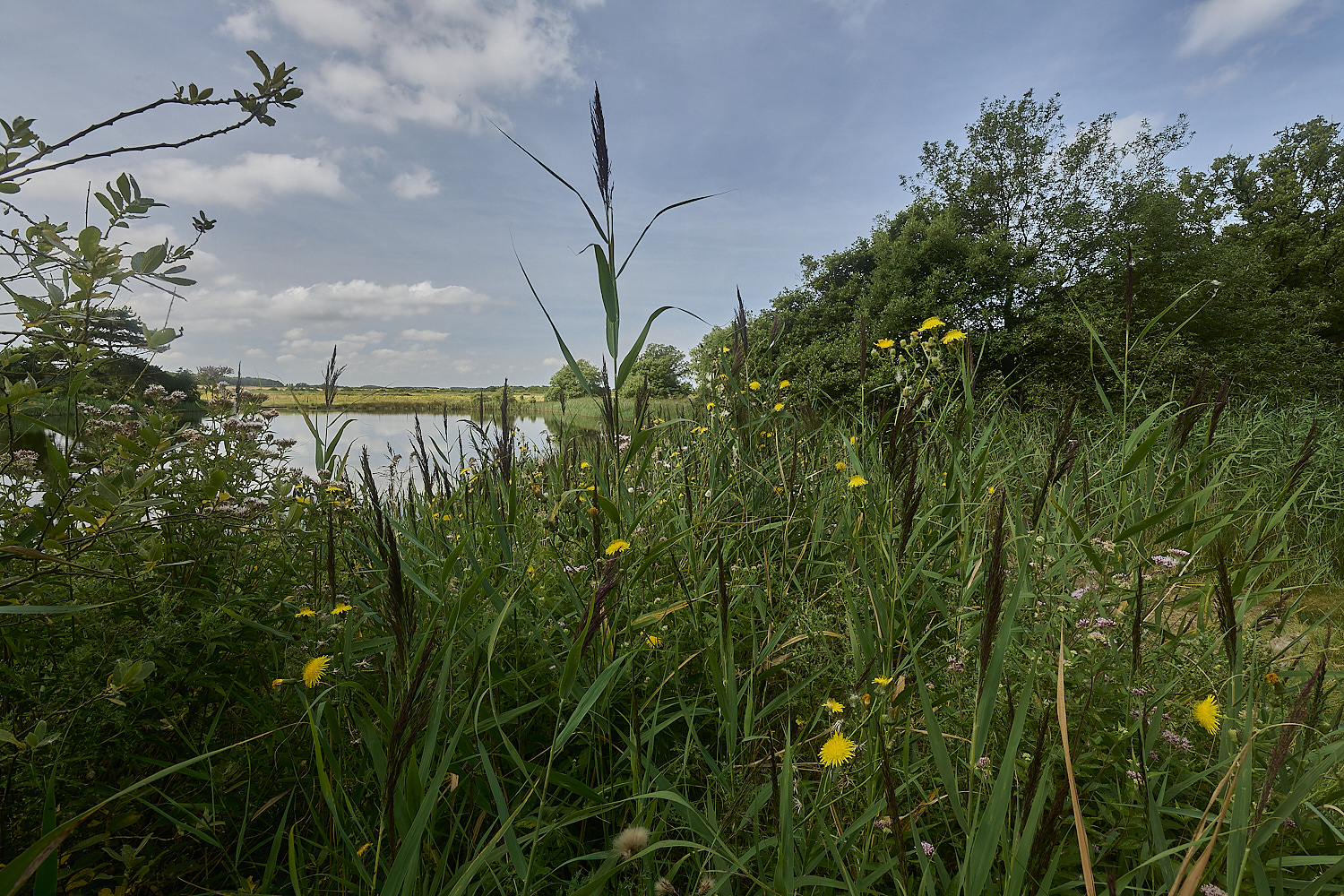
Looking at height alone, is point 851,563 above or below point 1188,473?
below

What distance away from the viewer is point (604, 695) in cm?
123

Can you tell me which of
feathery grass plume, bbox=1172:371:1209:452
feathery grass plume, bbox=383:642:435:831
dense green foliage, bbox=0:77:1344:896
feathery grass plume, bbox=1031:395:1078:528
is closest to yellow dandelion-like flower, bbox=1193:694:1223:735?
dense green foliage, bbox=0:77:1344:896

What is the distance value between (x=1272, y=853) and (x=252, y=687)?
215 cm

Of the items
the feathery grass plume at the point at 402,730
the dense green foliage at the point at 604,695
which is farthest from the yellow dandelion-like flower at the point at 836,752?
the feathery grass plume at the point at 402,730

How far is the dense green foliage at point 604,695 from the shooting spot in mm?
831

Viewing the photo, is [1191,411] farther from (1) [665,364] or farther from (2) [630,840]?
(1) [665,364]

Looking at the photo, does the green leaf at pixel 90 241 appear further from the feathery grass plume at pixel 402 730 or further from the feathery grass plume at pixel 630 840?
the feathery grass plume at pixel 630 840

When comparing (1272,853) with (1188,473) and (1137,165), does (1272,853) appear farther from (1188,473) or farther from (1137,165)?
(1137,165)

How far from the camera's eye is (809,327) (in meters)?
14.7

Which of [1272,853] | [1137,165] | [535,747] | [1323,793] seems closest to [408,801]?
[535,747]

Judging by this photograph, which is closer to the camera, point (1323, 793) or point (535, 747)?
point (1323, 793)

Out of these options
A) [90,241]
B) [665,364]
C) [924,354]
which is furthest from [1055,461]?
[665,364]

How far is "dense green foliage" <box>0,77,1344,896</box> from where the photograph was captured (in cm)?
83

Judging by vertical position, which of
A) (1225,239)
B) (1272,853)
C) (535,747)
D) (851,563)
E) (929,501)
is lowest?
(1272,853)
